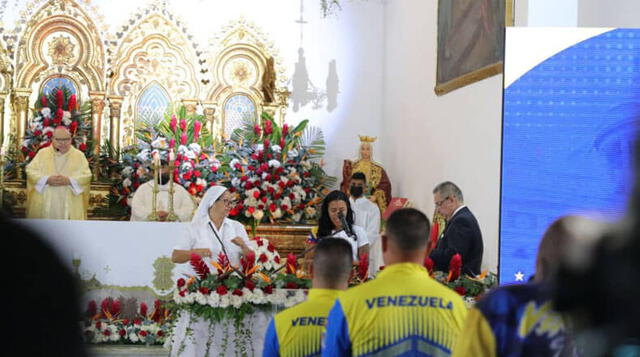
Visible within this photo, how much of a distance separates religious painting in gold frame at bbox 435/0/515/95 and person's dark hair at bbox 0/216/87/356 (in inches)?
299

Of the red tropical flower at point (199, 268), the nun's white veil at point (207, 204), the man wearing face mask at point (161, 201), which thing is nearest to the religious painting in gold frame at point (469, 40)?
the nun's white veil at point (207, 204)

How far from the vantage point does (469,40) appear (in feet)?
32.5

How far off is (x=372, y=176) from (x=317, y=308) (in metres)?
8.65

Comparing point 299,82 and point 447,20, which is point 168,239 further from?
point 299,82

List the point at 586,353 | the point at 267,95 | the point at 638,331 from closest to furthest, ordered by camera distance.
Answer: the point at 638,331
the point at 586,353
the point at 267,95

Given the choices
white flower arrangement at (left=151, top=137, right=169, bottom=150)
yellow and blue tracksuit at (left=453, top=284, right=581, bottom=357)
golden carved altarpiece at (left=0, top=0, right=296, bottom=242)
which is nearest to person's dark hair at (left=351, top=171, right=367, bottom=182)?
golden carved altarpiece at (left=0, top=0, right=296, bottom=242)

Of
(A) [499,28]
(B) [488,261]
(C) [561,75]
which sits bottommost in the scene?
(B) [488,261]

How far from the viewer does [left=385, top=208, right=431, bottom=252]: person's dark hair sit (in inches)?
135

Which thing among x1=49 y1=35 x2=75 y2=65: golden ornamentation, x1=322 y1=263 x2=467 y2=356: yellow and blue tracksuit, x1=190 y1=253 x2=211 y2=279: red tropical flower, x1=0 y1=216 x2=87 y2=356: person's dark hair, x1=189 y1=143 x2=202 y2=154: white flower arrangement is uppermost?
x1=49 y1=35 x2=75 y2=65: golden ornamentation

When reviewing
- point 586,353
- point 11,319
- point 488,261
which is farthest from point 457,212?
point 11,319

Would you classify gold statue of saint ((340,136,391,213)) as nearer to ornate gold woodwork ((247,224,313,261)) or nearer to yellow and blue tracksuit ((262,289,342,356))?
ornate gold woodwork ((247,224,313,261))

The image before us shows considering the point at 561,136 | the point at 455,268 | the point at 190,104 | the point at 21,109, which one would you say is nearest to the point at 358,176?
the point at 190,104

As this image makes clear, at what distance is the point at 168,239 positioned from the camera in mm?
8625

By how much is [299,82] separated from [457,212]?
6.59m
